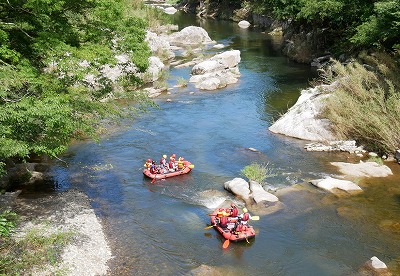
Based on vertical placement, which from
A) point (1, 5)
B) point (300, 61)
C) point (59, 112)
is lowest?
point (300, 61)

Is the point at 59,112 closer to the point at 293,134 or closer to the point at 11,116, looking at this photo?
the point at 11,116

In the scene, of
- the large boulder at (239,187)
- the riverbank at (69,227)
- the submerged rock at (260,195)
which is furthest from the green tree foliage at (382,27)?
the riverbank at (69,227)

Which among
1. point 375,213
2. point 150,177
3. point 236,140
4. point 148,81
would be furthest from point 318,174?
point 148,81

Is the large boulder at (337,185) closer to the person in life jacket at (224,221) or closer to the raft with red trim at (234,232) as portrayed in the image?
the raft with red trim at (234,232)

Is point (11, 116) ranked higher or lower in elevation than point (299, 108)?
higher

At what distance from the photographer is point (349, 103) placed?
24.1 metres

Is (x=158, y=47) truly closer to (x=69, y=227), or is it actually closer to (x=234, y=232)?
(x=69, y=227)

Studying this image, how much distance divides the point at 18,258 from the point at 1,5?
8485 mm

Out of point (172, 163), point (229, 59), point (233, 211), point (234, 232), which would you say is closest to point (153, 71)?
point (229, 59)

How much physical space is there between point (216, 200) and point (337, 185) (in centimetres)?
557

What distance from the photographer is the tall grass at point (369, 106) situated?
2231 centimetres

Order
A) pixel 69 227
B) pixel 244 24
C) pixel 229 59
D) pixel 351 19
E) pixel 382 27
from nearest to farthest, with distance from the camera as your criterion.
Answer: pixel 69 227 < pixel 382 27 < pixel 351 19 < pixel 229 59 < pixel 244 24

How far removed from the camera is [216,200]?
62.2 feet

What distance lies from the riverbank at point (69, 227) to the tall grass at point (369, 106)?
48.3 ft
